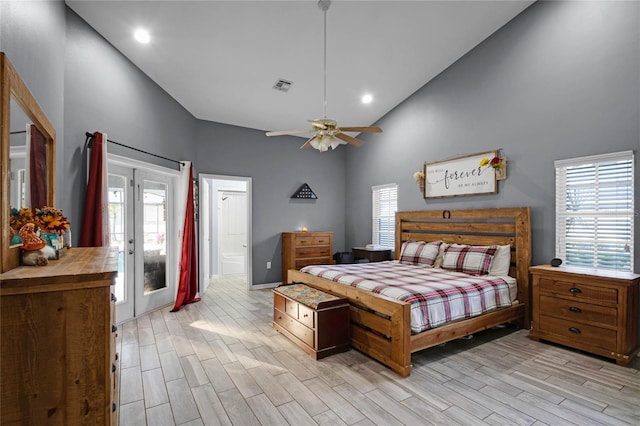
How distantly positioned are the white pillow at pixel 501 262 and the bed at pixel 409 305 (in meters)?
0.13

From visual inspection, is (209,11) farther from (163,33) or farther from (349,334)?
(349,334)

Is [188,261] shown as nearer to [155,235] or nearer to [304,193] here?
[155,235]

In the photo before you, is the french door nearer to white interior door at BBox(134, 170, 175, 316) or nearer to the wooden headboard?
A: white interior door at BBox(134, 170, 175, 316)

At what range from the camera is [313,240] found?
612 cm

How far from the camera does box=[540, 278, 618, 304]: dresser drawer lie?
292 cm

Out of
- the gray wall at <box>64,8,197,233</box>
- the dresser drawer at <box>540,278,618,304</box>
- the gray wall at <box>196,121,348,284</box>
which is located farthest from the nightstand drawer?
the dresser drawer at <box>540,278,618,304</box>

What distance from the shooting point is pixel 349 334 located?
327cm

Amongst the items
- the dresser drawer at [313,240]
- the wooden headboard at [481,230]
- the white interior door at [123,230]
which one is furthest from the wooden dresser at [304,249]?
the white interior door at [123,230]

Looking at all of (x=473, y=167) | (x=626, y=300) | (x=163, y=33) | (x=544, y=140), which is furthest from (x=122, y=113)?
(x=626, y=300)

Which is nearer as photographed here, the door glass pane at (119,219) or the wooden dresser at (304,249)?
the door glass pane at (119,219)

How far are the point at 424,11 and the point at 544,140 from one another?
6.72 ft

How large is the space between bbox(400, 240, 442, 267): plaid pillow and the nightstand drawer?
1.66 metres

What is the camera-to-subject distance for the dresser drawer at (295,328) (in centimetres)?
313

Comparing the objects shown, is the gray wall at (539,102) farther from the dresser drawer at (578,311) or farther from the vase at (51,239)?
the vase at (51,239)
